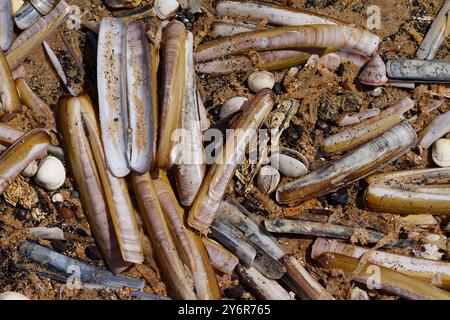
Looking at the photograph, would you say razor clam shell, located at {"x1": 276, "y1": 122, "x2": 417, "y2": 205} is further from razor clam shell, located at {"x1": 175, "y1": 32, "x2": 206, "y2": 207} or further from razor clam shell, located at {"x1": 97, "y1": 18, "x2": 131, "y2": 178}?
razor clam shell, located at {"x1": 97, "y1": 18, "x2": 131, "y2": 178}

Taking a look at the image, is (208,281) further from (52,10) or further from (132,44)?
(52,10)

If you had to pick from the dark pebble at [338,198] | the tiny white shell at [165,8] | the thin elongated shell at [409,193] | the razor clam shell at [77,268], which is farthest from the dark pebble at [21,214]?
the thin elongated shell at [409,193]

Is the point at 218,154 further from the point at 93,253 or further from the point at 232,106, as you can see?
the point at 93,253

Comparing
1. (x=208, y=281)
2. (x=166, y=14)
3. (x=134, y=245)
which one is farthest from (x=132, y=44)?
(x=208, y=281)

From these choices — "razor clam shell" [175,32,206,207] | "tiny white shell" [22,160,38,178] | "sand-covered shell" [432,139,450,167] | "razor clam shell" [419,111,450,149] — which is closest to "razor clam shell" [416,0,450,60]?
"razor clam shell" [419,111,450,149]

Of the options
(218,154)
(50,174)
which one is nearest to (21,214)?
(50,174)

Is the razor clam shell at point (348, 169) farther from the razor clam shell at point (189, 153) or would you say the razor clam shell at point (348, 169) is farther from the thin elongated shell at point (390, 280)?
the razor clam shell at point (189, 153)
